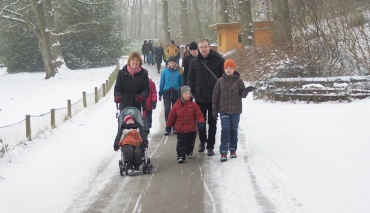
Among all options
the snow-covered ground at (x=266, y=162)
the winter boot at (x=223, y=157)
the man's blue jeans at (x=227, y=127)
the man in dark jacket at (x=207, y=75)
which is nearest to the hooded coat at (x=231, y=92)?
the man's blue jeans at (x=227, y=127)

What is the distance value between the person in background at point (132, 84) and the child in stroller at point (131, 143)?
0.31 m

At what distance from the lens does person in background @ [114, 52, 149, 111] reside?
8.41 metres

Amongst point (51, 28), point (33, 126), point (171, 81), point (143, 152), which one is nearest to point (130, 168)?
point (143, 152)

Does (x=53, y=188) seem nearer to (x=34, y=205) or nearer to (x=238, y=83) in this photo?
(x=34, y=205)

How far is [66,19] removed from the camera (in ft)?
131

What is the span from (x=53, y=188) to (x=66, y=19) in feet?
113

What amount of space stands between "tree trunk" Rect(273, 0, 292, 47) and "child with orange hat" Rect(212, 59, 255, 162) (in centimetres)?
1117

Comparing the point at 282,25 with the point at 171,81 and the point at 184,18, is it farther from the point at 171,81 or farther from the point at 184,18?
the point at 184,18

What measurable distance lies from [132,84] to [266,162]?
2.73 metres

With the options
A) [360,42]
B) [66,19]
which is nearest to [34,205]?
[360,42]

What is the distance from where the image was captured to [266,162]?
831 centimetres

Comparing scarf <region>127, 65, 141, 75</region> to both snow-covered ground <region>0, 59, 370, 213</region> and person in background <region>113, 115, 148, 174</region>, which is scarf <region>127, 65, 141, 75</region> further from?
snow-covered ground <region>0, 59, 370, 213</region>

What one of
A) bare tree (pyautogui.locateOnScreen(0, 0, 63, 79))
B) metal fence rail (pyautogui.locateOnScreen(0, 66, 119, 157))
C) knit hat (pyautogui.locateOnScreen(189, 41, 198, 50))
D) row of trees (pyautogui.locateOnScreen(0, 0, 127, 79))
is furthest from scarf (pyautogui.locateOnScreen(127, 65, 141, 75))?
row of trees (pyautogui.locateOnScreen(0, 0, 127, 79))

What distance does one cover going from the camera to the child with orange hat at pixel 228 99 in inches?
332
